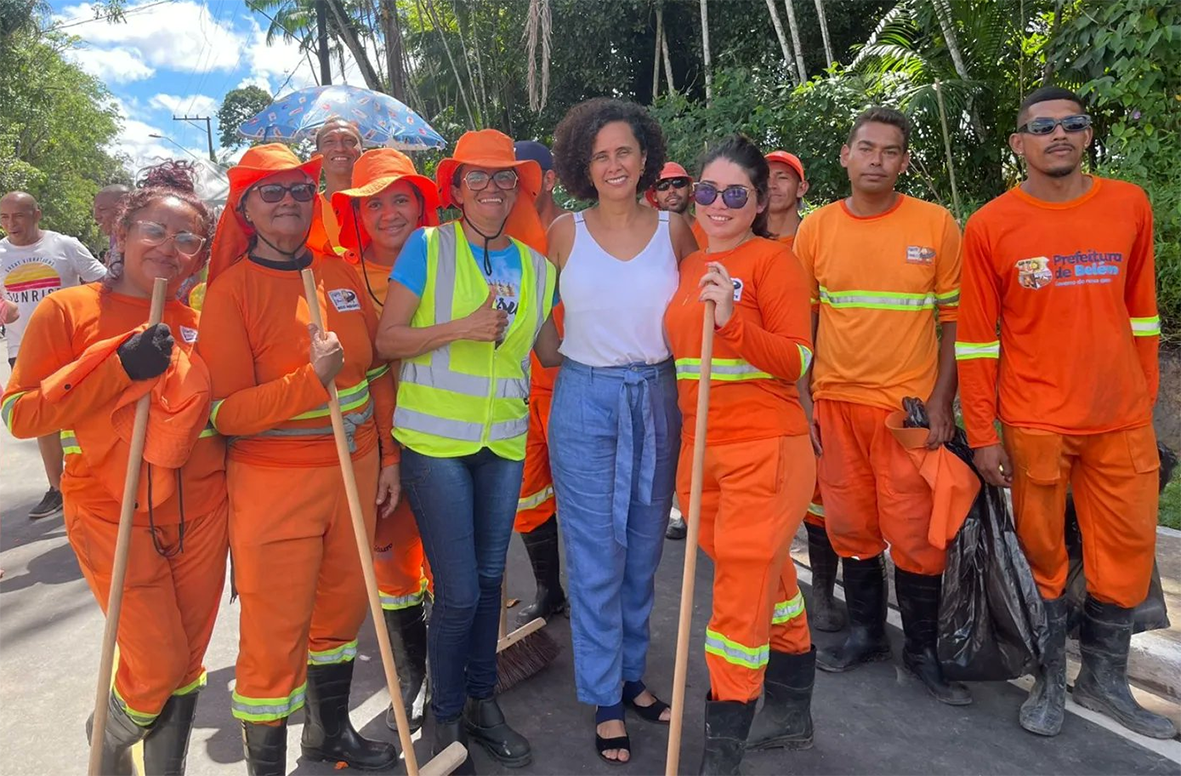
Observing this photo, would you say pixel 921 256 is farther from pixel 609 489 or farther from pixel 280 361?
pixel 280 361

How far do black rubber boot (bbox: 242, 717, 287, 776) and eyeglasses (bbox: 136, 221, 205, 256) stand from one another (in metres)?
1.48

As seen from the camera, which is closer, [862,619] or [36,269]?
[862,619]

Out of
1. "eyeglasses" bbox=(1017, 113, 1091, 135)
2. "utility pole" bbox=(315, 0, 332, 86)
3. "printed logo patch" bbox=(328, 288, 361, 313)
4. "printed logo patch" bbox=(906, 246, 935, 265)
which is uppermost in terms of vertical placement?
"utility pole" bbox=(315, 0, 332, 86)

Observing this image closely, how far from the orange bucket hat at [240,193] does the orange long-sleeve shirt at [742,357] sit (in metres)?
1.35

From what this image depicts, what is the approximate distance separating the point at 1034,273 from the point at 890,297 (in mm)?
535

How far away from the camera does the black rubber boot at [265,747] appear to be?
2.65 metres

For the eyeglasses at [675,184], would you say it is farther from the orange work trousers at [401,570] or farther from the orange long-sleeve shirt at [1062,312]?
the orange work trousers at [401,570]

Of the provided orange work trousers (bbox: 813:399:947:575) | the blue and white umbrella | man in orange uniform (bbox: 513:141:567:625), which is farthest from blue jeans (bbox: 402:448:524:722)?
the blue and white umbrella

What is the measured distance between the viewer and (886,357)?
11.5 feet

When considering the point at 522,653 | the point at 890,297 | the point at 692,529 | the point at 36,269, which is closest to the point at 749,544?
the point at 692,529

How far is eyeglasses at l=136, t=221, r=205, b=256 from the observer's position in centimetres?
250

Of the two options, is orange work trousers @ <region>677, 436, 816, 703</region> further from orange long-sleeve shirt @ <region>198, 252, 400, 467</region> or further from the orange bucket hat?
the orange bucket hat

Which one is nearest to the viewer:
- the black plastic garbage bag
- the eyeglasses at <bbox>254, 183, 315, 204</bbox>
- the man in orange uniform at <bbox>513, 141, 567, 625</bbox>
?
the eyeglasses at <bbox>254, 183, 315, 204</bbox>

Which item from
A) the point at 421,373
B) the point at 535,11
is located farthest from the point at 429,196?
the point at 535,11
